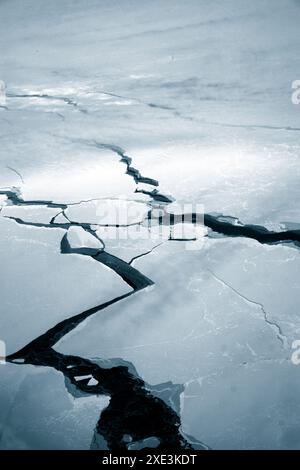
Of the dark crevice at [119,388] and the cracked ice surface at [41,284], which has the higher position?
the cracked ice surface at [41,284]

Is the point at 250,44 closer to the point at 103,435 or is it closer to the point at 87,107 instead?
the point at 87,107

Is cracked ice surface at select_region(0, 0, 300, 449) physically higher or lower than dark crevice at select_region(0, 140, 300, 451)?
higher

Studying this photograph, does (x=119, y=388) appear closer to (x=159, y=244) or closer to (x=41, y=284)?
(x=41, y=284)

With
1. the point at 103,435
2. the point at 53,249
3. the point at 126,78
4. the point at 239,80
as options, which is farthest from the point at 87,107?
Answer: the point at 103,435

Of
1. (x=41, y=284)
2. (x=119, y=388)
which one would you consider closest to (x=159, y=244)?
(x=41, y=284)

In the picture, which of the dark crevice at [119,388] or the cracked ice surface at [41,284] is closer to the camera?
the dark crevice at [119,388]

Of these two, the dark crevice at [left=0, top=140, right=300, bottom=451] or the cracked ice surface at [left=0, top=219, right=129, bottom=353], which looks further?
the cracked ice surface at [left=0, top=219, right=129, bottom=353]

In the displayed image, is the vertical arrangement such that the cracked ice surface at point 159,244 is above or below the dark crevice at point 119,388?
above

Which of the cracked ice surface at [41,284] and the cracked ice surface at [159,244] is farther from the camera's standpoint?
the cracked ice surface at [41,284]
